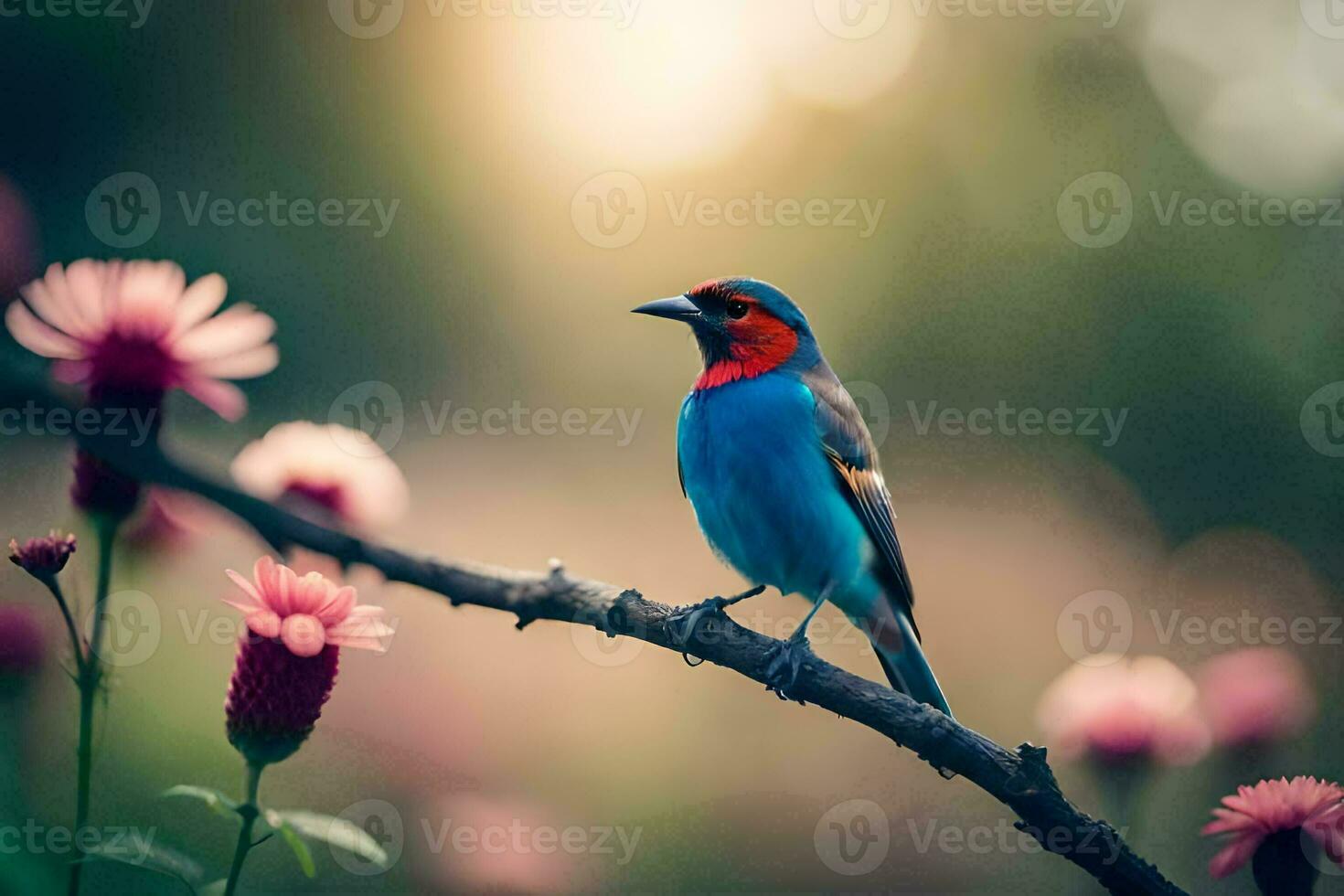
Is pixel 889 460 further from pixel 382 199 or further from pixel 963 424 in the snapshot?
pixel 382 199

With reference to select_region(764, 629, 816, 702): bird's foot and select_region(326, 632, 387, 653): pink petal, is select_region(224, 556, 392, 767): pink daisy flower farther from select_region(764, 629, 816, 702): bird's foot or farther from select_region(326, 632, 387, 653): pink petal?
select_region(764, 629, 816, 702): bird's foot

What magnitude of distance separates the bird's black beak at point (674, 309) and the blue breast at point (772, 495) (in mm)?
179

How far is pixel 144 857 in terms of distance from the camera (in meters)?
0.99

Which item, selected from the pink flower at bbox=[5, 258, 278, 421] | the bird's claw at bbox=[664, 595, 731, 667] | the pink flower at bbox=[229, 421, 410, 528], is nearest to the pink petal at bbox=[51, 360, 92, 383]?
the pink flower at bbox=[5, 258, 278, 421]

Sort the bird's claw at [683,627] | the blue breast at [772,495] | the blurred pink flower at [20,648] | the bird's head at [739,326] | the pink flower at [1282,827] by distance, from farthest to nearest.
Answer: the bird's head at [739,326] < the blue breast at [772,495] < the bird's claw at [683,627] < the blurred pink flower at [20,648] < the pink flower at [1282,827]

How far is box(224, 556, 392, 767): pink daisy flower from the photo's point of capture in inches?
41.2

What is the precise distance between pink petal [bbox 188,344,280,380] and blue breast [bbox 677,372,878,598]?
44.3 inches

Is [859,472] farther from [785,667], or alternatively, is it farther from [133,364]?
[133,364]

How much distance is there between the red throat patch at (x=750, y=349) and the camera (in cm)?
220

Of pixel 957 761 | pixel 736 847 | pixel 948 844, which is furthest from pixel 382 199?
pixel 957 761

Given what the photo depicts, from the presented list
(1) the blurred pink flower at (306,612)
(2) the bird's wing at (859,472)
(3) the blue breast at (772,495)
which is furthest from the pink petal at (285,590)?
(2) the bird's wing at (859,472)

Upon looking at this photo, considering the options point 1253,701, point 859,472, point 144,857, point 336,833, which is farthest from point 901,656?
point 144,857

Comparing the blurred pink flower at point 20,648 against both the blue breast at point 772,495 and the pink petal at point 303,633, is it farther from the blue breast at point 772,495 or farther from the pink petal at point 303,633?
the blue breast at point 772,495

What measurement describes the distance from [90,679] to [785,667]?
2.82 feet
